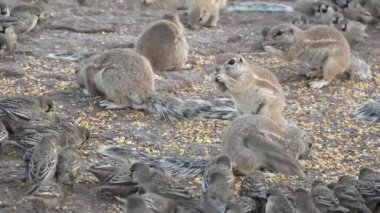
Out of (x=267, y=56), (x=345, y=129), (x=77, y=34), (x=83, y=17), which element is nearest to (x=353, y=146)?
(x=345, y=129)

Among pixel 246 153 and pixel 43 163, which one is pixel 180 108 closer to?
pixel 246 153

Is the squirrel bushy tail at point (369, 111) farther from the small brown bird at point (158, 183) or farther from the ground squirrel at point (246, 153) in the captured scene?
the small brown bird at point (158, 183)

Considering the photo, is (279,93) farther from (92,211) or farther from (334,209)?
(92,211)

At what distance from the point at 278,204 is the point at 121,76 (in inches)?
133

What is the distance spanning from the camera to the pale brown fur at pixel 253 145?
8039 mm

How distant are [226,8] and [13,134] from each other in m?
7.90

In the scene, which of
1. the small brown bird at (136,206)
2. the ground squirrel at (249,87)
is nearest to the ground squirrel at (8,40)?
the ground squirrel at (249,87)

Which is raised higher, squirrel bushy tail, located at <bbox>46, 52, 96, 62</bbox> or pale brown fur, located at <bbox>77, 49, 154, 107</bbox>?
pale brown fur, located at <bbox>77, 49, 154, 107</bbox>

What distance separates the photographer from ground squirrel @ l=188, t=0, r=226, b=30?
14344 mm

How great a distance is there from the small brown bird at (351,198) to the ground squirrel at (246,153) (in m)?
0.77

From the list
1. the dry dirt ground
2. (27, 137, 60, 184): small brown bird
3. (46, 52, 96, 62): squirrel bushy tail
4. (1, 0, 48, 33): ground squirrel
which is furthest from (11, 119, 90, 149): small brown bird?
(1, 0, 48, 33): ground squirrel

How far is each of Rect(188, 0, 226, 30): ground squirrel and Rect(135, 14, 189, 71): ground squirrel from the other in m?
2.60

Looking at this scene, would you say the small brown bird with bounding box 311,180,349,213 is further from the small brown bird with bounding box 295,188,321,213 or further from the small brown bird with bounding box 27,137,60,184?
the small brown bird with bounding box 27,137,60,184

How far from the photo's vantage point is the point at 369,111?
10250mm
